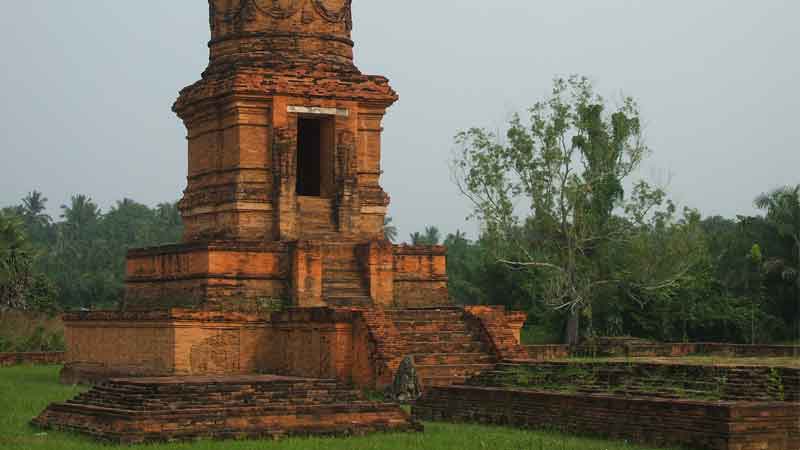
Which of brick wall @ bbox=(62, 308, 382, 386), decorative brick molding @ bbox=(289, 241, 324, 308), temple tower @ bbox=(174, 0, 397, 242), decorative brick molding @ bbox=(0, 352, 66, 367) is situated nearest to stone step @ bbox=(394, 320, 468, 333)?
brick wall @ bbox=(62, 308, 382, 386)

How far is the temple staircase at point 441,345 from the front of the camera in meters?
18.3

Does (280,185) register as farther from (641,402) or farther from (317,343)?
(641,402)

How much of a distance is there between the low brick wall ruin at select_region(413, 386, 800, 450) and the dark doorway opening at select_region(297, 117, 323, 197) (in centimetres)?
845

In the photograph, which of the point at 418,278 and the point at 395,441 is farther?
the point at 418,278

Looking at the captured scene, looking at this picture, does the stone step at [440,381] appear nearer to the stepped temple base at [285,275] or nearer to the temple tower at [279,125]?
the stepped temple base at [285,275]

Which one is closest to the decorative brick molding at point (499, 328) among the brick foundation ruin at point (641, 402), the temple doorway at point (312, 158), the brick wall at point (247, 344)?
the brick wall at point (247, 344)

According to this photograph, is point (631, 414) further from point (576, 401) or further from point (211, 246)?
point (211, 246)

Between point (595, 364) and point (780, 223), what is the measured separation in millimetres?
20456

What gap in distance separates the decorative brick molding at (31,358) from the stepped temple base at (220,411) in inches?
540

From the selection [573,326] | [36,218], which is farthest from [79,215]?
[573,326]

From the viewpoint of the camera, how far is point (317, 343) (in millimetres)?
19016

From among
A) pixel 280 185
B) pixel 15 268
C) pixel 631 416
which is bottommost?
pixel 631 416

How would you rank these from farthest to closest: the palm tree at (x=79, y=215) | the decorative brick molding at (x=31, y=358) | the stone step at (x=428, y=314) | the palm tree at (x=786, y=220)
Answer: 1. the palm tree at (x=79, y=215)
2. the palm tree at (x=786, y=220)
3. the decorative brick molding at (x=31, y=358)
4. the stone step at (x=428, y=314)

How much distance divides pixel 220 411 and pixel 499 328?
7.26 metres
